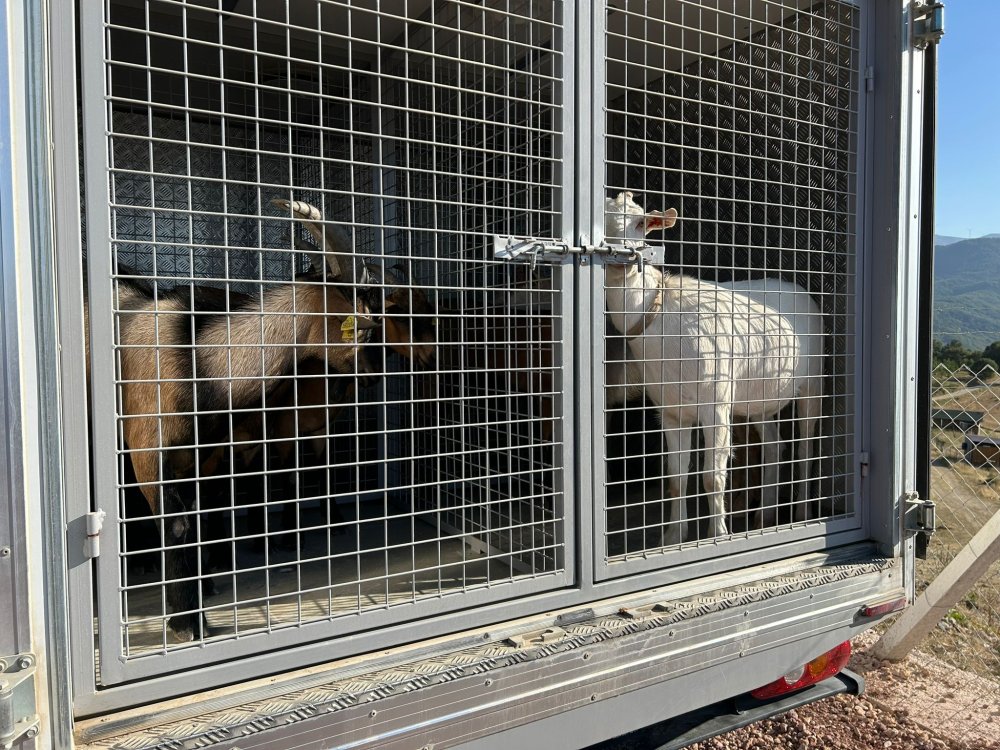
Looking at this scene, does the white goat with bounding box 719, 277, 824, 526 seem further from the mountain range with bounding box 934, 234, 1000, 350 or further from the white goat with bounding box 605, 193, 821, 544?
the mountain range with bounding box 934, 234, 1000, 350

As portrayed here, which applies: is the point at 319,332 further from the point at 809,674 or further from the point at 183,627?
the point at 809,674

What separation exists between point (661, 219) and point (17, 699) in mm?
2590

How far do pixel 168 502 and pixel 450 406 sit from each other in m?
1.80

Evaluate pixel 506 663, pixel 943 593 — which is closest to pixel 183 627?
pixel 506 663

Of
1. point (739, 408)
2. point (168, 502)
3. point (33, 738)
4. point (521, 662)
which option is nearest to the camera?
point (33, 738)

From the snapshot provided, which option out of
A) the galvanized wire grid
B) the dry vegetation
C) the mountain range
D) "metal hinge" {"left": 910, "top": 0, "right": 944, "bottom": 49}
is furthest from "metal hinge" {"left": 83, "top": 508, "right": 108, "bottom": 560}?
the mountain range

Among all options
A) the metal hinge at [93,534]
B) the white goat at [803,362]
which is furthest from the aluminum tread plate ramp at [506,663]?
the white goat at [803,362]

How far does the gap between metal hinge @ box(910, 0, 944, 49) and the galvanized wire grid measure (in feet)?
0.71

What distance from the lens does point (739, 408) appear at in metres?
3.85

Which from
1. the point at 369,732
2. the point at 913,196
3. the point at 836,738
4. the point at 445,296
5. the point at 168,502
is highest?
the point at 913,196

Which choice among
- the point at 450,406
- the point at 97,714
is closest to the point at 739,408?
the point at 450,406

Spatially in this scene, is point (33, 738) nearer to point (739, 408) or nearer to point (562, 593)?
point (562, 593)

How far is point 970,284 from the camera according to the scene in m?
19.5

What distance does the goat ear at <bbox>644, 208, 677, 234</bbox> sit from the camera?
9.48ft
